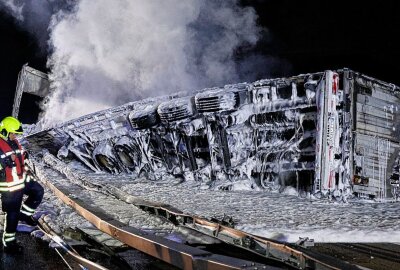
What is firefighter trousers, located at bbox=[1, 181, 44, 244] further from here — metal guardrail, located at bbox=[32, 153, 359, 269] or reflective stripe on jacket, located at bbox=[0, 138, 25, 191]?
metal guardrail, located at bbox=[32, 153, 359, 269]

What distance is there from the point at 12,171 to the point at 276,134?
428 cm

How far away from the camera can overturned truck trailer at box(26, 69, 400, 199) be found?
5.88 meters

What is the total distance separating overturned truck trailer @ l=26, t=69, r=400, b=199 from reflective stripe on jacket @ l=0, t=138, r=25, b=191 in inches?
153

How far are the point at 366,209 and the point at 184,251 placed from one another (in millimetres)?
3726

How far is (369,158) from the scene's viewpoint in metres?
6.02

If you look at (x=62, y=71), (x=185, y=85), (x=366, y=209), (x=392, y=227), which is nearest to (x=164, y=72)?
(x=185, y=85)

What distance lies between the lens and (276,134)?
6.50 meters

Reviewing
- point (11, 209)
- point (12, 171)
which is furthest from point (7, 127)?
point (11, 209)

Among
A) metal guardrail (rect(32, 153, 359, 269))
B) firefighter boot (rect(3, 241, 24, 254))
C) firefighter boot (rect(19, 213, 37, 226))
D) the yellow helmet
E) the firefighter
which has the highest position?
the yellow helmet

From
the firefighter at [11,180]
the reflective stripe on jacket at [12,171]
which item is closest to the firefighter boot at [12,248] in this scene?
the firefighter at [11,180]

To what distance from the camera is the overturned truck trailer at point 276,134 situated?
5.88m

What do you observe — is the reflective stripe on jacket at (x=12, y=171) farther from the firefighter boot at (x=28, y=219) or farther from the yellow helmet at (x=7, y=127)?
the firefighter boot at (x=28, y=219)

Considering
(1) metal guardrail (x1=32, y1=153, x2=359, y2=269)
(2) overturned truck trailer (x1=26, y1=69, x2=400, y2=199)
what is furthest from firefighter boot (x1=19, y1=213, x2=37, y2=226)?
(2) overturned truck trailer (x1=26, y1=69, x2=400, y2=199)

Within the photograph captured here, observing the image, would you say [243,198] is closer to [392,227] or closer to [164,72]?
[392,227]
